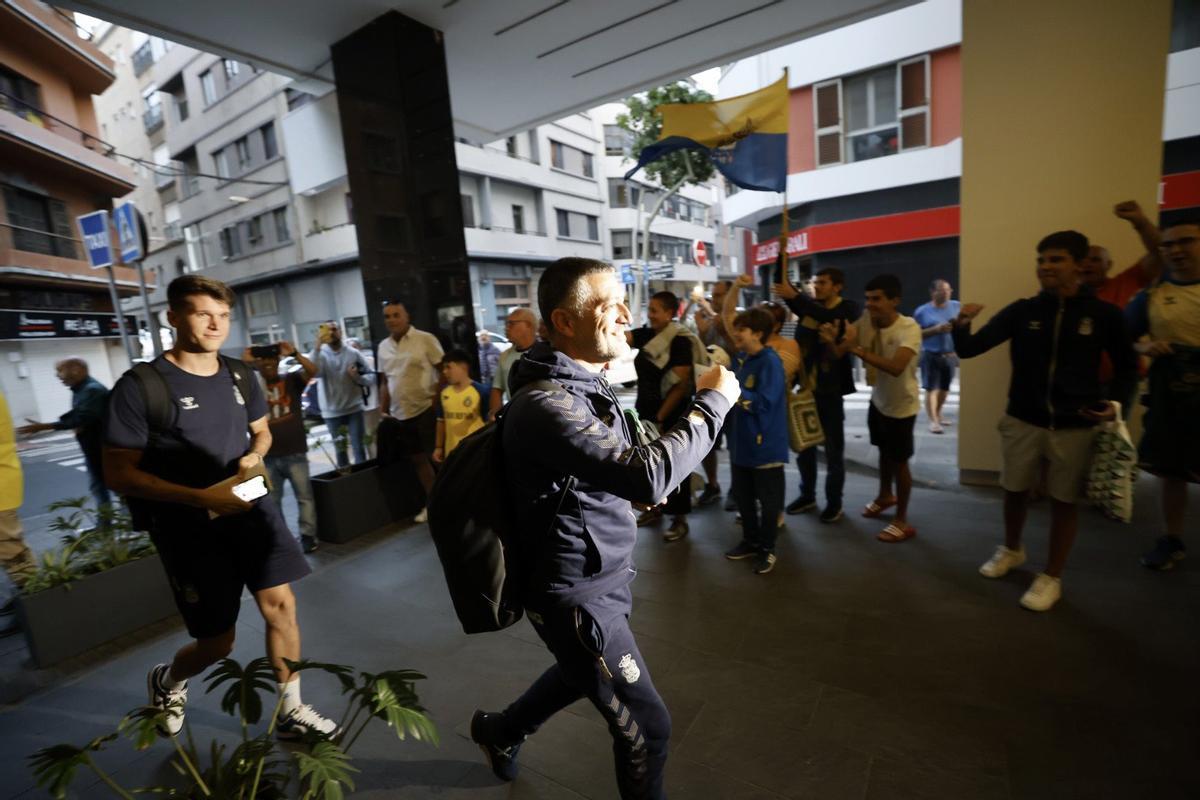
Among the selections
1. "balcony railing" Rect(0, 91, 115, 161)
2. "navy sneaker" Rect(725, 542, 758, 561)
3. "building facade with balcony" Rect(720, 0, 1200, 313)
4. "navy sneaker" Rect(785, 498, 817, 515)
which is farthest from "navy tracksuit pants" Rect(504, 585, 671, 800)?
"building facade with balcony" Rect(720, 0, 1200, 313)

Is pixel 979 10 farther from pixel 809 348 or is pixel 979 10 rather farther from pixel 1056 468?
pixel 1056 468

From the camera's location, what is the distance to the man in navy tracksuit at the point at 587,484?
1449 millimetres

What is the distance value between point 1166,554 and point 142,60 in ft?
120

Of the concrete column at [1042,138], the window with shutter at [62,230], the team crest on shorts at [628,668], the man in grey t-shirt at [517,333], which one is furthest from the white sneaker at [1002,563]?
the window with shutter at [62,230]

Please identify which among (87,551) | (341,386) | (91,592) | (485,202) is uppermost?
(485,202)

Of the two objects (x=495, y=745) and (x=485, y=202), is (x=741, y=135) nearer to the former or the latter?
(x=495, y=745)

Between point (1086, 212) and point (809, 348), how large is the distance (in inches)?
97.1

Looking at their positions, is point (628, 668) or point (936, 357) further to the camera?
point (936, 357)

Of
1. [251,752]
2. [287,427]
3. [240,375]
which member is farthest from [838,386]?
[287,427]

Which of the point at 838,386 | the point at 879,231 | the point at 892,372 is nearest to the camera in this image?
the point at 892,372

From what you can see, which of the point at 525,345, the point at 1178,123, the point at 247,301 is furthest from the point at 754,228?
the point at 247,301

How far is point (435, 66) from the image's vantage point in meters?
5.14

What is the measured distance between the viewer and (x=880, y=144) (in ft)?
45.7

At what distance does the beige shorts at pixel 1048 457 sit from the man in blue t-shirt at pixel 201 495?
382 centimetres
